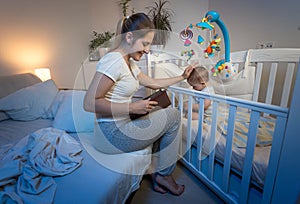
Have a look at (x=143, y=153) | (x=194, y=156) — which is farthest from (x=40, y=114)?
(x=194, y=156)

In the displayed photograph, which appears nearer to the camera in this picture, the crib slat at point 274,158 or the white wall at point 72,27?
the crib slat at point 274,158

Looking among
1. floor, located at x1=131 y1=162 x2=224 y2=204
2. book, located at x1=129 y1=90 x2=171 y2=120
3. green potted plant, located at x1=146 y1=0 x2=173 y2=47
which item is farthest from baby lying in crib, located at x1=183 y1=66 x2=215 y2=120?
green potted plant, located at x1=146 y1=0 x2=173 y2=47

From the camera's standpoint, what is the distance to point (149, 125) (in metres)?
0.79

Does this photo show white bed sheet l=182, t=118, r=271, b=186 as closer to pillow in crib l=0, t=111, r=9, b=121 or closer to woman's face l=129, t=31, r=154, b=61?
woman's face l=129, t=31, r=154, b=61

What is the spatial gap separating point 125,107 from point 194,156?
71 cm

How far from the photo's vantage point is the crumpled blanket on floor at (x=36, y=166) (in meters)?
0.54

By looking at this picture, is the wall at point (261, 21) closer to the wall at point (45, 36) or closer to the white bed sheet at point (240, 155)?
the white bed sheet at point (240, 155)

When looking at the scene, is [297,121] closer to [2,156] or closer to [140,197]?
[140,197]

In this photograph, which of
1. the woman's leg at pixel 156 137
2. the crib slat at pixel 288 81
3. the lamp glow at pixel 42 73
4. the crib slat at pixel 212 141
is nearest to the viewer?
the woman's leg at pixel 156 137

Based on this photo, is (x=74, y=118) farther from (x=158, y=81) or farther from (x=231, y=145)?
(x=231, y=145)

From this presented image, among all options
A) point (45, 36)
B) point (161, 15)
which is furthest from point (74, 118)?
point (161, 15)

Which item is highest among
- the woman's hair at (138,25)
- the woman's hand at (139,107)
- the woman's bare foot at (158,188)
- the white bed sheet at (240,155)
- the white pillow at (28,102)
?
the woman's hair at (138,25)

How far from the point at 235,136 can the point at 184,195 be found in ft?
1.66

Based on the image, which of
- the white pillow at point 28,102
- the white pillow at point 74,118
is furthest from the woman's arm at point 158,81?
the white pillow at point 28,102
